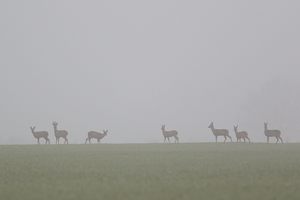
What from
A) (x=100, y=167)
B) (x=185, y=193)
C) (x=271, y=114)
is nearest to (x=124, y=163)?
(x=100, y=167)

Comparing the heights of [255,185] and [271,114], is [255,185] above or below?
below

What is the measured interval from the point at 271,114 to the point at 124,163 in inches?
2617

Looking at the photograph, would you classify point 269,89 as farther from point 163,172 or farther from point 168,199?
Answer: point 168,199

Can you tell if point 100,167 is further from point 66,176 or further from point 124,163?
point 66,176

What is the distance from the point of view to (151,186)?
589 inches

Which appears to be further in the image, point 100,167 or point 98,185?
point 100,167

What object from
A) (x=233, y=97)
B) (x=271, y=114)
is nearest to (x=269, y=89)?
(x=271, y=114)

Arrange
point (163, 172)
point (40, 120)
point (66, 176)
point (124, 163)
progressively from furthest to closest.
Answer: point (40, 120) → point (124, 163) → point (163, 172) → point (66, 176)

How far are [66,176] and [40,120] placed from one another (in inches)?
5355

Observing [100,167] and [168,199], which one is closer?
[168,199]

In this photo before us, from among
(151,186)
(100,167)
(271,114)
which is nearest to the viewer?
(151,186)

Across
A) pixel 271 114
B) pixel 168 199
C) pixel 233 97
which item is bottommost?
pixel 168 199

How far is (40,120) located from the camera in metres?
150

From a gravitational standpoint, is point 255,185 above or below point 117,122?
below
